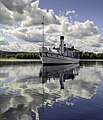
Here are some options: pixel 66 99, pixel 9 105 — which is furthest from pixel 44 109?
pixel 66 99

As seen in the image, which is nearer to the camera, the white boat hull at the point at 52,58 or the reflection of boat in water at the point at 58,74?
the reflection of boat in water at the point at 58,74

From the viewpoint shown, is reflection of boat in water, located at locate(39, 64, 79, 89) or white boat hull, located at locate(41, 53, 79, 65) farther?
white boat hull, located at locate(41, 53, 79, 65)

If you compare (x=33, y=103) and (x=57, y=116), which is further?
(x=33, y=103)

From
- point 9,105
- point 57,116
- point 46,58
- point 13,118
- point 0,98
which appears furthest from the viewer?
point 46,58

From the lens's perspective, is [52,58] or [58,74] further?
[52,58]

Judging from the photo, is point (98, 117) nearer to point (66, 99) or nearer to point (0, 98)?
point (66, 99)

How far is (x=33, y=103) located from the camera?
64.6 ft

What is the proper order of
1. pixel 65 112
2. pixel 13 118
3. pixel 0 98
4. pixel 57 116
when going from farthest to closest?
pixel 0 98, pixel 65 112, pixel 57 116, pixel 13 118

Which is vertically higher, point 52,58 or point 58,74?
point 52,58

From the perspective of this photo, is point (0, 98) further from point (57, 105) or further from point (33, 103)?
point (57, 105)

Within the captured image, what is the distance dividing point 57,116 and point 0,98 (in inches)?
312

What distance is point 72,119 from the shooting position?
14781 mm

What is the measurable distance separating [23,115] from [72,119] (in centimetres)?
292

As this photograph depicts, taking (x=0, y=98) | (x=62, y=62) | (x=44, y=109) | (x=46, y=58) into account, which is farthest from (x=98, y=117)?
(x=62, y=62)
